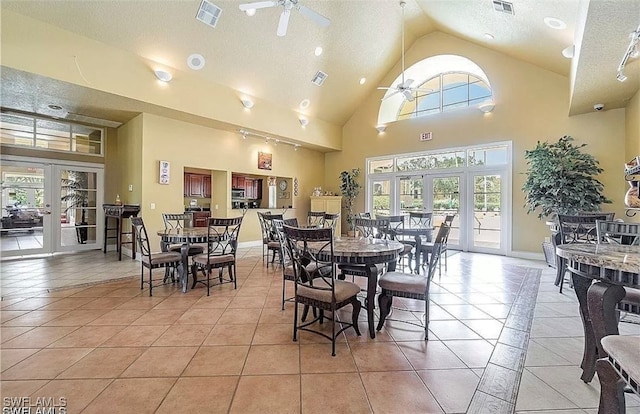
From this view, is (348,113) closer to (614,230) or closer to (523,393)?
(614,230)

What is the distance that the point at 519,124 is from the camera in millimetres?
6504

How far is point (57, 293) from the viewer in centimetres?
377

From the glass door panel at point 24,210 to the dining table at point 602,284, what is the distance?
8819 mm

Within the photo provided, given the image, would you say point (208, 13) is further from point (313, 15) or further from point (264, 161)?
point (264, 161)

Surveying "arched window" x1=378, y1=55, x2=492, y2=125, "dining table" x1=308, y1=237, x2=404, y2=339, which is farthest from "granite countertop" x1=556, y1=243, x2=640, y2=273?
"arched window" x1=378, y1=55, x2=492, y2=125

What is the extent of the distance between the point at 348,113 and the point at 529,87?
469 centimetres

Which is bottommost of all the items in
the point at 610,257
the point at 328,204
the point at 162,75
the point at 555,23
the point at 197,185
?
the point at 610,257

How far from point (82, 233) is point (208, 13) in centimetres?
583

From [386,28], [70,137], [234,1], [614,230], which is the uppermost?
[386,28]

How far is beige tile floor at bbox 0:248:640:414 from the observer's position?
1.77 meters

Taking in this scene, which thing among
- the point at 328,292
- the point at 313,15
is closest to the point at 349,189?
the point at 313,15

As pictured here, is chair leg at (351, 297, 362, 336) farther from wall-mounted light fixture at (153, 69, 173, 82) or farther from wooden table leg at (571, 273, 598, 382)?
wall-mounted light fixture at (153, 69, 173, 82)

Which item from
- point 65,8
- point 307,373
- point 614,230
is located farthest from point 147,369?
point 65,8

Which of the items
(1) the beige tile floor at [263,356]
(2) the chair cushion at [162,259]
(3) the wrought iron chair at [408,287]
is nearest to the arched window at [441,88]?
(1) the beige tile floor at [263,356]
